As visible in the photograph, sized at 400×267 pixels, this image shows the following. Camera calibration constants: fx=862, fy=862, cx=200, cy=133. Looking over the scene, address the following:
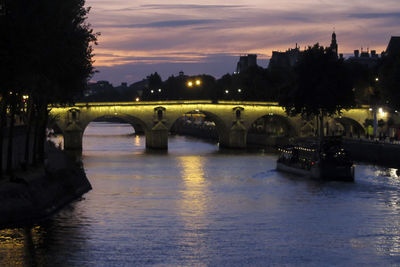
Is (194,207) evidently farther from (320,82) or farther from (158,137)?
(158,137)

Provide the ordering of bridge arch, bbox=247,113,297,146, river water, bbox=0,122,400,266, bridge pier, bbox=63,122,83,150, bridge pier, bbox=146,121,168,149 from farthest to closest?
bridge arch, bbox=247,113,297,146
bridge pier, bbox=146,121,168,149
bridge pier, bbox=63,122,83,150
river water, bbox=0,122,400,266

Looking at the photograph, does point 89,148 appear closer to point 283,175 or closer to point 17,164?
point 283,175

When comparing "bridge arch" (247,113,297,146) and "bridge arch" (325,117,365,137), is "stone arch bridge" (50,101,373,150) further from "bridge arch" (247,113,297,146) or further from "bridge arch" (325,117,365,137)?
"bridge arch" (247,113,297,146)

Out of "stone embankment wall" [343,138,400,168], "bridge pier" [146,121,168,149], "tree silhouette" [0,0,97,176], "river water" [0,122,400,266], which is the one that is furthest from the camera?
"bridge pier" [146,121,168,149]

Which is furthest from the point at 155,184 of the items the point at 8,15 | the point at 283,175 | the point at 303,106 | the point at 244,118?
the point at 244,118

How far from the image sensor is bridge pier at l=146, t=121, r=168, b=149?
445ft

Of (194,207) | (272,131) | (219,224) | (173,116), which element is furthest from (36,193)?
(272,131)

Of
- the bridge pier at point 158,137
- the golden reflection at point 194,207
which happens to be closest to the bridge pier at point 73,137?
the bridge pier at point 158,137

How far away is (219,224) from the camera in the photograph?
50.8m

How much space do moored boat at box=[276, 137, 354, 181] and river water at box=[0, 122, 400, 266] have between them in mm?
1760

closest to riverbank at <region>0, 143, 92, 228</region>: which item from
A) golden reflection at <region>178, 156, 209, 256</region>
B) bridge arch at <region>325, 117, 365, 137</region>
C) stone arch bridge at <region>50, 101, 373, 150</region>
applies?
golden reflection at <region>178, 156, 209, 256</region>

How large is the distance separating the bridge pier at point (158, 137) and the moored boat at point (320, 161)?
46218 millimetres

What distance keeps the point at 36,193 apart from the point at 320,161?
33.8 m

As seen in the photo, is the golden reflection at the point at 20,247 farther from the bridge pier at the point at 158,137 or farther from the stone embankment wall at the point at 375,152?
the bridge pier at the point at 158,137
